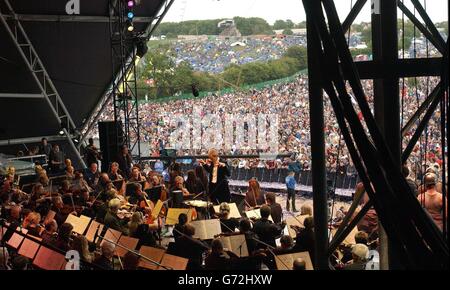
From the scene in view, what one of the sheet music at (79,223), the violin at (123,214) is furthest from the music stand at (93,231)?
the violin at (123,214)

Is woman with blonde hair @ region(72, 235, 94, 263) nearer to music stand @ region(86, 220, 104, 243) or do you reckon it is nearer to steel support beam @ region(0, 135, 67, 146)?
music stand @ region(86, 220, 104, 243)

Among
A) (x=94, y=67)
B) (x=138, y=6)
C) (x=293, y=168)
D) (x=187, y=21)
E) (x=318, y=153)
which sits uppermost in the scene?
(x=187, y=21)

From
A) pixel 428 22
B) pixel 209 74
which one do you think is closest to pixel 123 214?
pixel 428 22

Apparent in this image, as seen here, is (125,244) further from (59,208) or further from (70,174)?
(70,174)

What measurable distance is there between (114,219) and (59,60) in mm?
8878

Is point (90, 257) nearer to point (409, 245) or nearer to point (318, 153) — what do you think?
point (318, 153)

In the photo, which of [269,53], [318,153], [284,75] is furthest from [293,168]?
[269,53]

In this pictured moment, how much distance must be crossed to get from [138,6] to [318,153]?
12.6 meters

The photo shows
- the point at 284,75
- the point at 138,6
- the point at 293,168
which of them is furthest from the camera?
the point at 284,75

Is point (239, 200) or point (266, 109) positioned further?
point (266, 109)

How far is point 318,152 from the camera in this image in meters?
3.87

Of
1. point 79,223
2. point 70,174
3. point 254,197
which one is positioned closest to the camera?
point 79,223

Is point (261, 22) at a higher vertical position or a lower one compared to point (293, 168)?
higher

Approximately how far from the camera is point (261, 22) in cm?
4622
